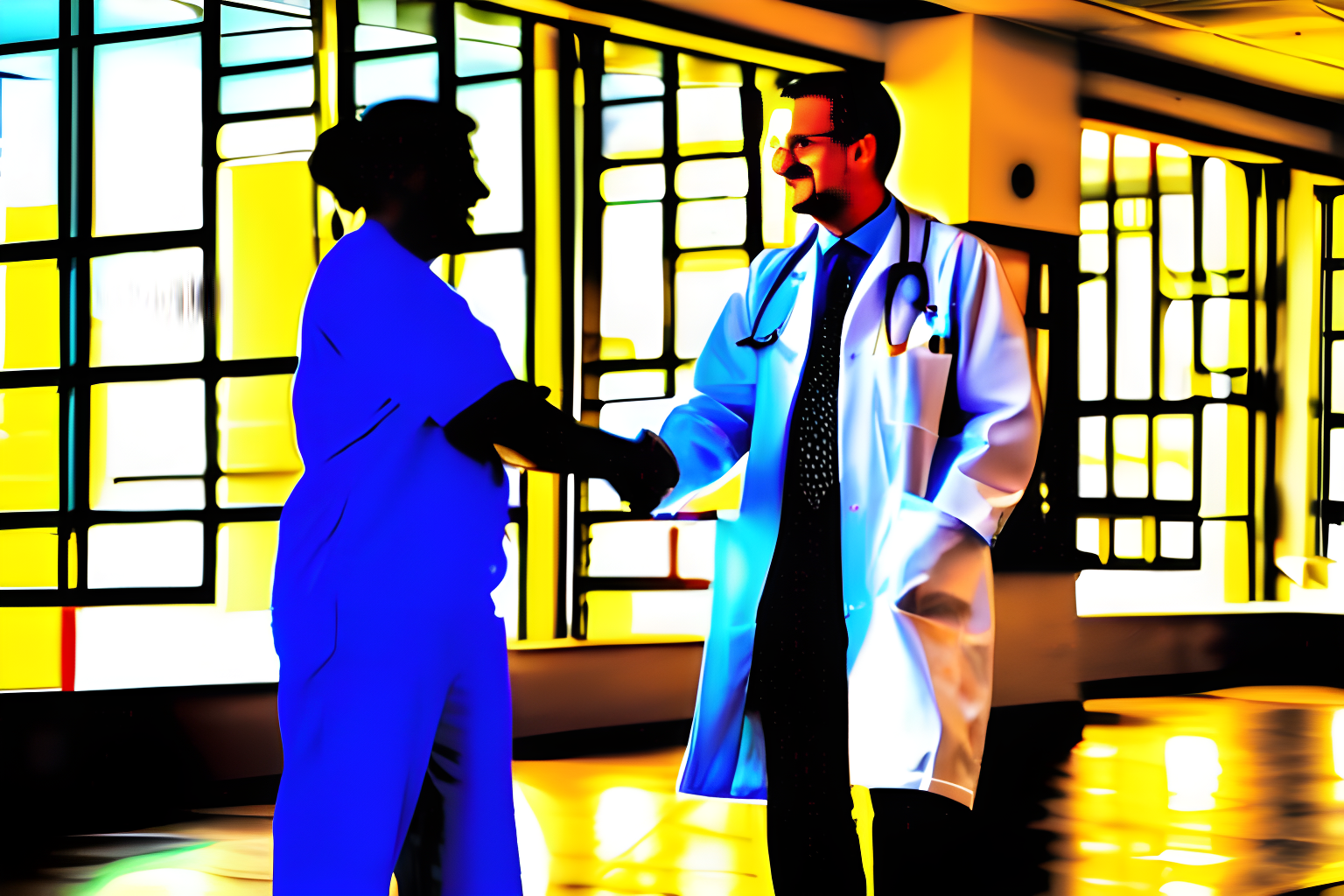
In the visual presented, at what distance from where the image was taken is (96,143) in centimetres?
423

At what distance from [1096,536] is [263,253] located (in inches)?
167

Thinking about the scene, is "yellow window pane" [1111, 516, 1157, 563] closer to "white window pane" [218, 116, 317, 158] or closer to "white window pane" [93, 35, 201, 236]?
"white window pane" [218, 116, 317, 158]

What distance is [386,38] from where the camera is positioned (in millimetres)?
4516

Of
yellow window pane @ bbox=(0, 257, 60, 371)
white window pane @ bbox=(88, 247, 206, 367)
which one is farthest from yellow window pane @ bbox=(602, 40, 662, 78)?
yellow window pane @ bbox=(0, 257, 60, 371)

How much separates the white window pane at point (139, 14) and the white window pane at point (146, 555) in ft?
5.30

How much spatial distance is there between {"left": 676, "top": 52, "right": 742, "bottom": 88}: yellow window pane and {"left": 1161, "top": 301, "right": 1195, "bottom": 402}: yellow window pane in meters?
2.86

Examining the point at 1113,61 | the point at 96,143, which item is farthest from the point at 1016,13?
the point at 96,143

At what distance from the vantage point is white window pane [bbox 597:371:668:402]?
502 centimetres

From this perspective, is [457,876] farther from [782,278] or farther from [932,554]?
[782,278]

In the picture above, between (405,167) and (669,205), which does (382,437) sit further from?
(669,205)

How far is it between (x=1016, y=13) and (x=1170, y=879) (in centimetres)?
367

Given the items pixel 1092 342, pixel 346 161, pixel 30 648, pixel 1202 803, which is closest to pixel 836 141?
pixel 346 161

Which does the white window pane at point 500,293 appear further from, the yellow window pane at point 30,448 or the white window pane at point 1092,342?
the white window pane at point 1092,342

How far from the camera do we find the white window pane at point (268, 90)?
4.34m
